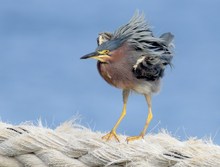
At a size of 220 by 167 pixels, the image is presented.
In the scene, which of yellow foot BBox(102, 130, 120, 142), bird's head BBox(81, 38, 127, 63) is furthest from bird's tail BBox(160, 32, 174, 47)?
yellow foot BBox(102, 130, 120, 142)

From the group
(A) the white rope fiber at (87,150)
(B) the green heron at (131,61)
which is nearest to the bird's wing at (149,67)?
(B) the green heron at (131,61)

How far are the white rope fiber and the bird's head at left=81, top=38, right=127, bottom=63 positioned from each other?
15 centimetres

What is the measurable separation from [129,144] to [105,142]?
5 centimetres

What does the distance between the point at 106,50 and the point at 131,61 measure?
0.18 ft

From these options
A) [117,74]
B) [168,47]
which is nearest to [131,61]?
[117,74]

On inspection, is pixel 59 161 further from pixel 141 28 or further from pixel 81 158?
pixel 141 28

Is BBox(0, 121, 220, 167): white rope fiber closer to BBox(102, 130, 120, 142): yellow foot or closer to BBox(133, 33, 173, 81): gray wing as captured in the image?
BBox(102, 130, 120, 142): yellow foot

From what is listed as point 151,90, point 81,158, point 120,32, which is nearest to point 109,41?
point 120,32

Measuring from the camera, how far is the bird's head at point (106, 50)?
4.13 feet

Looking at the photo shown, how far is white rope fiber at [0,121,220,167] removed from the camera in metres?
1.13

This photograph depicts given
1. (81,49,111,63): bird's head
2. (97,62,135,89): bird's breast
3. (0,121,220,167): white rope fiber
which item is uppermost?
(81,49,111,63): bird's head

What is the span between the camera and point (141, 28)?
1.36m

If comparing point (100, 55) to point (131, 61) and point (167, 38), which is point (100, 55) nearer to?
point (131, 61)

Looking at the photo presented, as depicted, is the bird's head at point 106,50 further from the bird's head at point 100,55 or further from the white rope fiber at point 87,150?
the white rope fiber at point 87,150
